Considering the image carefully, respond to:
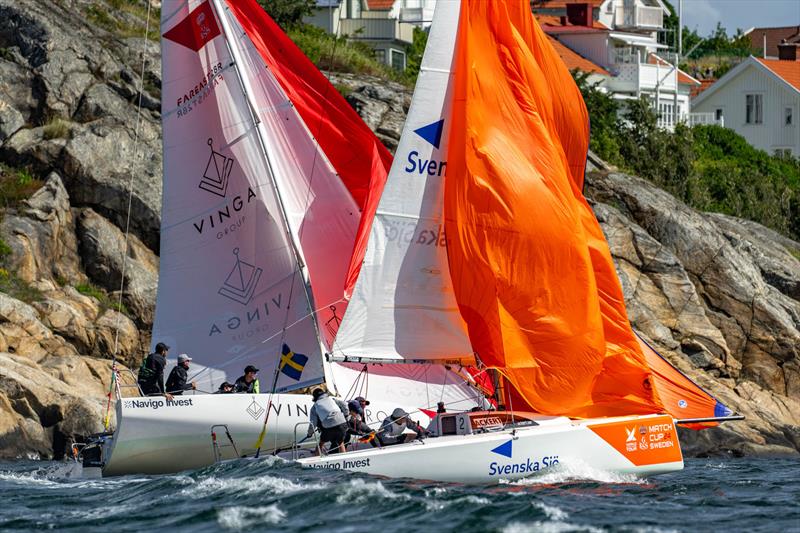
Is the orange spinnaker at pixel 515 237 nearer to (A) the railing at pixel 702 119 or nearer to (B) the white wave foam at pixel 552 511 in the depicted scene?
(B) the white wave foam at pixel 552 511

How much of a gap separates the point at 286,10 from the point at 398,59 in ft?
31.0

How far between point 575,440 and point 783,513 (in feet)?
11.9

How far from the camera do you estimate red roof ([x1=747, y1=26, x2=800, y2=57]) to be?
4060 inches

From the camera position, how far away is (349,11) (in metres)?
60.8

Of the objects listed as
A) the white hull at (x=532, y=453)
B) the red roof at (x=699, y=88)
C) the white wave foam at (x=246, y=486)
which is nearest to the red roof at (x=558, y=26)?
the red roof at (x=699, y=88)

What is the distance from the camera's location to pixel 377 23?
5622 centimetres

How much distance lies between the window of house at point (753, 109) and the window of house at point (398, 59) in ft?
69.7

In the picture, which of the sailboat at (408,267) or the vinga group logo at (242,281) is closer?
the sailboat at (408,267)

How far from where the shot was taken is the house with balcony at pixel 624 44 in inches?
2544

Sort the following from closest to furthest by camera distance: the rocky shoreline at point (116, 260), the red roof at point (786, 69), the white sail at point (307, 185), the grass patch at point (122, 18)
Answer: the white sail at point (307, 185) → the rocky shoreline at point (116, 260) → the grass patch at point (122, 18) → the red roof at point (786, 69)

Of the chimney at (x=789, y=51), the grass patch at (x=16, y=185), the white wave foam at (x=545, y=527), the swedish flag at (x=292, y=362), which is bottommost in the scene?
the white wave foam at (x=545, y=527)

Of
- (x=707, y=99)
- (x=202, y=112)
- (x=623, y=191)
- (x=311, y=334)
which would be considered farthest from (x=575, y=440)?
(x=707, y=99)

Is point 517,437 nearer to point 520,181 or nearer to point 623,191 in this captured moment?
point 520,181

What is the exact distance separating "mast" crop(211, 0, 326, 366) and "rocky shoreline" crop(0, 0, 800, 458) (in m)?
5.40
